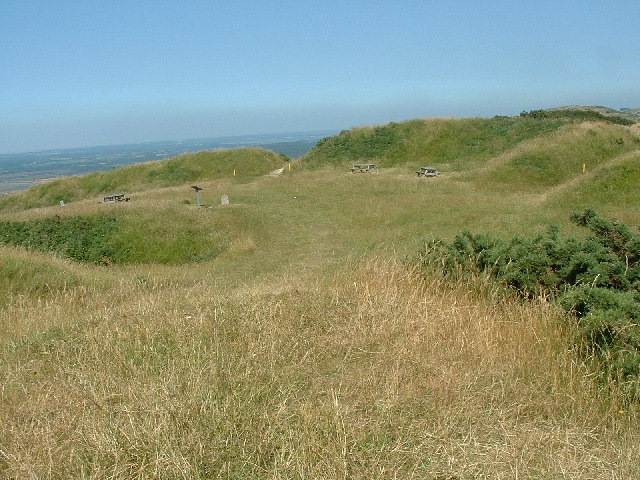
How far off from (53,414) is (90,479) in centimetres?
95

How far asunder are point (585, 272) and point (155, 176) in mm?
36825

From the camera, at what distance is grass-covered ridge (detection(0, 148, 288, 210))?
37.2m

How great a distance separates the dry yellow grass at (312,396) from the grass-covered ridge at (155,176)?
104 ft

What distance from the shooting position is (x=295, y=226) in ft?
56.1

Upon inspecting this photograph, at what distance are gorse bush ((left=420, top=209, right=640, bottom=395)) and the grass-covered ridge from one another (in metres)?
30.1

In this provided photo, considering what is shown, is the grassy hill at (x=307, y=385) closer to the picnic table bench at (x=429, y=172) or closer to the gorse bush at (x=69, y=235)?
the gorse bush at (x=69, y=235)

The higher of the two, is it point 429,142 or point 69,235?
point 429,142

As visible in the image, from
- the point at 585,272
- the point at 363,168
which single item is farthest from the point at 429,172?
the point at 585,272

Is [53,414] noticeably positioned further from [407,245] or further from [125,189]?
[125,189]

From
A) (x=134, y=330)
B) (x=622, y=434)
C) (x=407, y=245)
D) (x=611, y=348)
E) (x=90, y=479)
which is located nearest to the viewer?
(x=90, y=479)

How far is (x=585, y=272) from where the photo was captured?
6082 mm

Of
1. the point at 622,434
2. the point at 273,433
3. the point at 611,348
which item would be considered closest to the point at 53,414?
the point at 273,433

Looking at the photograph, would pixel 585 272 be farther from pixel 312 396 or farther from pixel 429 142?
pixel 429 142

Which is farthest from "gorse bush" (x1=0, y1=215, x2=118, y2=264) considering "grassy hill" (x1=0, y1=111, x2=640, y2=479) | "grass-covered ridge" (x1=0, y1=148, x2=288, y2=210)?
"grass-covered ridge" (x1=0, y1=148, x2=288, y2=210)
